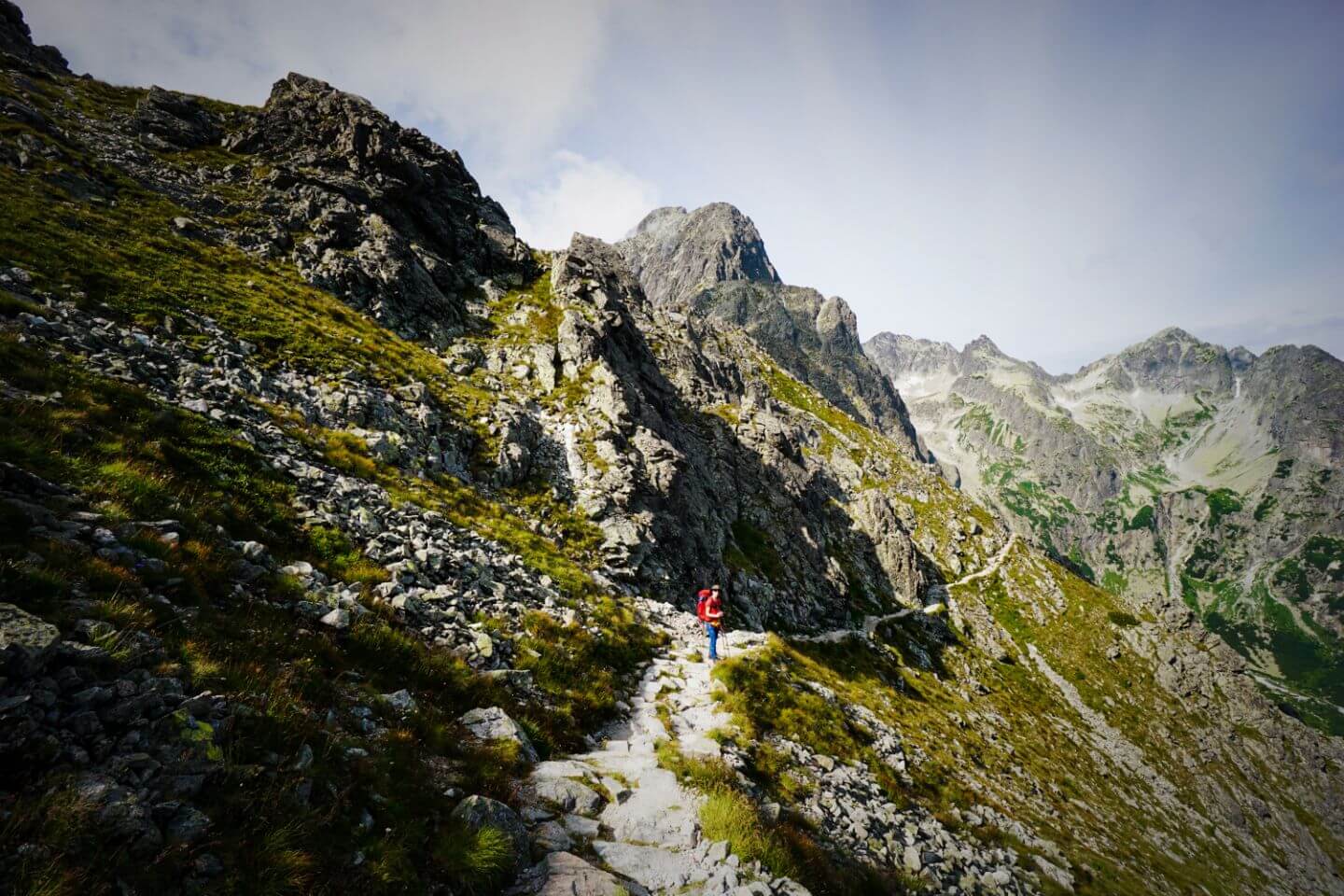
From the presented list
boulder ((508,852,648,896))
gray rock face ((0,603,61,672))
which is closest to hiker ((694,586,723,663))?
boulder ((508,852,648,896))

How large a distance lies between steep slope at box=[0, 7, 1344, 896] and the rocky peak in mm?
12008

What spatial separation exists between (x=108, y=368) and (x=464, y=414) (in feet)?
55.2

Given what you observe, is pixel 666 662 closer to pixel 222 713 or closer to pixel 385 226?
pixel 222 713

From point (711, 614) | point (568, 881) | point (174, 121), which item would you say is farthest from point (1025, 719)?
point (174, 121)

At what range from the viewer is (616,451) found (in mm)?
37906

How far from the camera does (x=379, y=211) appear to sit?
172ft

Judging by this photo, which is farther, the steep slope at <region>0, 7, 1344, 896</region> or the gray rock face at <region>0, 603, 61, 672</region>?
the steep slope at <region>0, 7, 1344, 896</region>

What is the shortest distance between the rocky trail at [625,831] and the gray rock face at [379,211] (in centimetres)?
4158

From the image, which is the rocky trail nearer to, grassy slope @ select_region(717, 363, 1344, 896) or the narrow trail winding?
→ grassy slope @ select_region(717, 363, 1344, 896)

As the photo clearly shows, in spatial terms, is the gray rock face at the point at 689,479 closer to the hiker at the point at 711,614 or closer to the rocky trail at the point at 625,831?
the hiker at the point at 711,614

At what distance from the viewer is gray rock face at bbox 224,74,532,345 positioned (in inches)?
1702

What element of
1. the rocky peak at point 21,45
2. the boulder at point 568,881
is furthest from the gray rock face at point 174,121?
the boulder at point 568,881

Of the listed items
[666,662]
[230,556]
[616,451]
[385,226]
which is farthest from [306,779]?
[385,226]

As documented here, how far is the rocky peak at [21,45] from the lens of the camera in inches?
Answer: 2306
